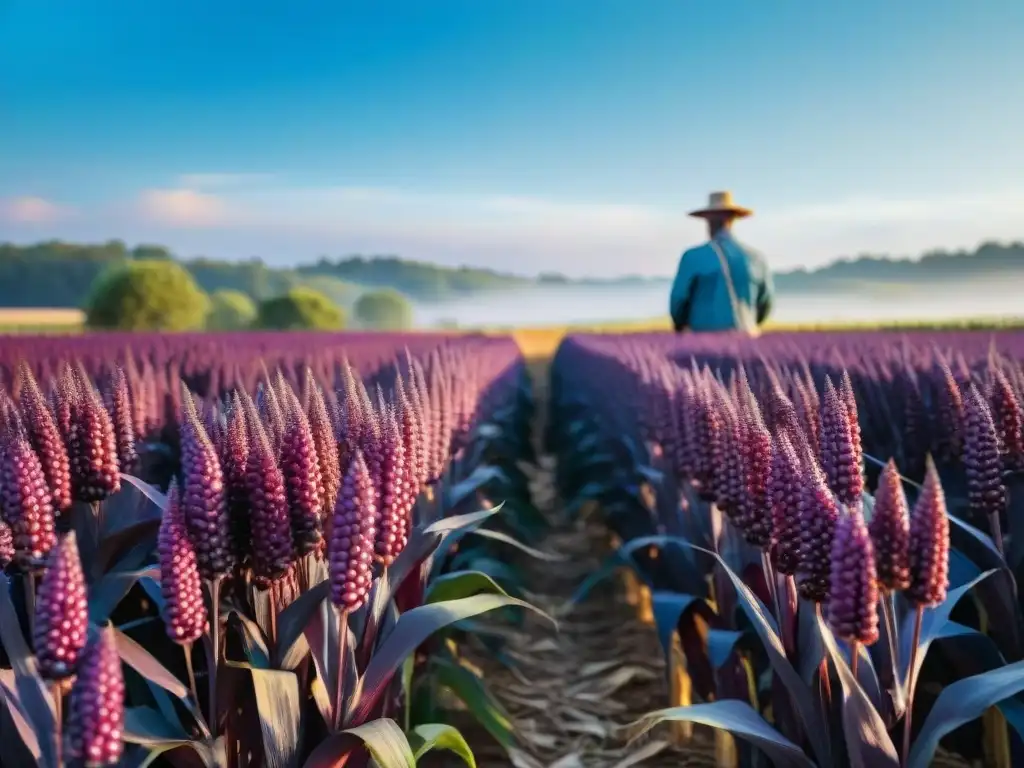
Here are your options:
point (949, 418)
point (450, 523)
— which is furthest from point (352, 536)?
point (949, 418)

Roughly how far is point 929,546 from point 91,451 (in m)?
1.90

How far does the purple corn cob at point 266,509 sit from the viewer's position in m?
1.65

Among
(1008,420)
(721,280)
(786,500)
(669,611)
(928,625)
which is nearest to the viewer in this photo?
(786,500)

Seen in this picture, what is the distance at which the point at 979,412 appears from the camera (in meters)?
2.20

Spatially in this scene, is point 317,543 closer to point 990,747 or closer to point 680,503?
point 680,503

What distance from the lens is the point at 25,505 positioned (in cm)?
164

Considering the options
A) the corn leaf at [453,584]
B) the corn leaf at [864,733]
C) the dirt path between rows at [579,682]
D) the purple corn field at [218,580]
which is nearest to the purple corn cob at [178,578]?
the purple corn field at [218,580]

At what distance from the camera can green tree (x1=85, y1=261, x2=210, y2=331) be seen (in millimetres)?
58219

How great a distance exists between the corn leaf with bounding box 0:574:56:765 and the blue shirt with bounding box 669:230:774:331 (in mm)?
9380

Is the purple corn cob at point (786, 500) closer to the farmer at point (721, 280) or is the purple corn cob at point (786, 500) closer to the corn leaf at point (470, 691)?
the corn leaf at point (470, 691)

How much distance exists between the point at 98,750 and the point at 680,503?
2617 millimetres

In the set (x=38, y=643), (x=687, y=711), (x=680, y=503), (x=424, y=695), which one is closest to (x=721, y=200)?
(x=680, y=503)

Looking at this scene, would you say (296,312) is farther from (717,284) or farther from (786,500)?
(786,500)

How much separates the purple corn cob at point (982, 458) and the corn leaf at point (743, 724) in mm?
842
